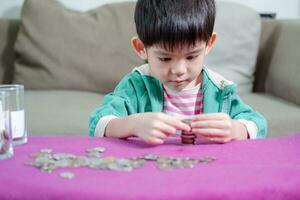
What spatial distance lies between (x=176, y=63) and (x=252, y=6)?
2115 millimetres

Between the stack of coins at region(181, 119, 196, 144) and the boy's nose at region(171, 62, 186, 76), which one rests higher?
the boy's nose at region(171, 62, 186, 76)

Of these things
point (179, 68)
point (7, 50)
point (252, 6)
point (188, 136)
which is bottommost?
point (7, 50)

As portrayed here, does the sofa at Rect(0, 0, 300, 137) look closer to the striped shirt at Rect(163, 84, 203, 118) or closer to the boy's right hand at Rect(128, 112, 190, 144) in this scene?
the striped shirt at Rect(163, 84, 203, 118)

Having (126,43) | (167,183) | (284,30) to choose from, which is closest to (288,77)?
(284,30)

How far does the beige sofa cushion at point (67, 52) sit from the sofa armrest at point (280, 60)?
726 millimetres

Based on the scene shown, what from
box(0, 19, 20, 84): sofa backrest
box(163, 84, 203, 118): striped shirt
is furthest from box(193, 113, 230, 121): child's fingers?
box(0, 19, 20, 84): sofa backrest

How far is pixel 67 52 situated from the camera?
8.16 feet

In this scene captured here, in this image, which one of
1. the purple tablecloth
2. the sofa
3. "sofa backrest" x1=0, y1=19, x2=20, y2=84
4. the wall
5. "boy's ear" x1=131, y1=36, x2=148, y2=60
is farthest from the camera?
the wall

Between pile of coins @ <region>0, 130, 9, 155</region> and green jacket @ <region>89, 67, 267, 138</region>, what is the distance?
32 centimetres

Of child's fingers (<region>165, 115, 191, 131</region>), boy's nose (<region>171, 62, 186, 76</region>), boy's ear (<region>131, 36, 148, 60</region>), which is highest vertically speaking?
boy's ear (<region>131, 36, 148, 60</region>)

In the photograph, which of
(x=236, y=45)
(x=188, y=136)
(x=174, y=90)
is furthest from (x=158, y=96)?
(x=236, y=45)

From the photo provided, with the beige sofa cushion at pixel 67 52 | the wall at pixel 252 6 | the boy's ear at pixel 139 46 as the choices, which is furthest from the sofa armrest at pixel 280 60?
the boy's ear at pixel 139 46

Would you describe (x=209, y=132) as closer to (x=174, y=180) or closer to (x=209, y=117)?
(x=209, y=117)

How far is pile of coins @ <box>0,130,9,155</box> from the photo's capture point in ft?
2.77
